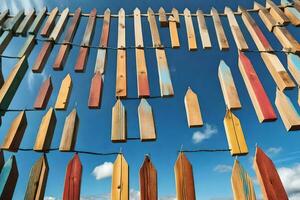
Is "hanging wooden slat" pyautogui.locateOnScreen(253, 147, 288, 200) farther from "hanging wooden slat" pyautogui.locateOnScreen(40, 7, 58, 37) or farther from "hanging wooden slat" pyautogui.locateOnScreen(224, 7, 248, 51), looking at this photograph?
"hanging wooden slat" pyautogui.locateOnScreen(40, 7, 58, 37)

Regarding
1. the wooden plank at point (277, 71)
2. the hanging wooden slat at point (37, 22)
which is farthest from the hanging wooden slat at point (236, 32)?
the hanging wooden slat at point (37, 22)

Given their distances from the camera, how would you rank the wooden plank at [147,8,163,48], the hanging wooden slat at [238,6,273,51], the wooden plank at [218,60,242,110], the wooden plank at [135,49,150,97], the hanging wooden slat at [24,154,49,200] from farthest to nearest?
the wooden plank at [147,8,163,48] → the hanging wooden slat at [238,6,273,51] → the wooden plank at [135,49,150,97] → the wooden plank at [218,60,242,110] → the hanging wooden slat at [24,154,49,200]

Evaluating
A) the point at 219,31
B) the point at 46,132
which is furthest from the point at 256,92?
the point at 46,132

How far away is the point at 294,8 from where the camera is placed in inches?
153

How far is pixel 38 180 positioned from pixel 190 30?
2588 mm

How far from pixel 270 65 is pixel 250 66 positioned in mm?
255

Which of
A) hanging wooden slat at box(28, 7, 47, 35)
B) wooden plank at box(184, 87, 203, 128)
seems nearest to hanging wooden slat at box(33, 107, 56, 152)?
wooden plank at box(184, 87, 203, 128)

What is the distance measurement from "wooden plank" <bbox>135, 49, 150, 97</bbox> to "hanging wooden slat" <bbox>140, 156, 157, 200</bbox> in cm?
77

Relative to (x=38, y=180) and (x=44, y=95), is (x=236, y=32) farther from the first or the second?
(x=38, y=180)

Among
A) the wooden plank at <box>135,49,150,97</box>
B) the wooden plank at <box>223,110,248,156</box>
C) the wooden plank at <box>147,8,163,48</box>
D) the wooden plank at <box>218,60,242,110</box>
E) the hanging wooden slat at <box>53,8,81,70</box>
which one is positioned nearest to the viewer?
the wooden plank at <box>223,110,248,156</box>

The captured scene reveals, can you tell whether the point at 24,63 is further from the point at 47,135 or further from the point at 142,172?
the point at 142,172

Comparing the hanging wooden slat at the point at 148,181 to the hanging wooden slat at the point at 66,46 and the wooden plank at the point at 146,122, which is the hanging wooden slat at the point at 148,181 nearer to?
the wooden plank at the point at 146,122

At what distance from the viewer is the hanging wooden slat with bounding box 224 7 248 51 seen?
3.32 metres

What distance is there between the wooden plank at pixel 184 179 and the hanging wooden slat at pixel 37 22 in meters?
2.50
